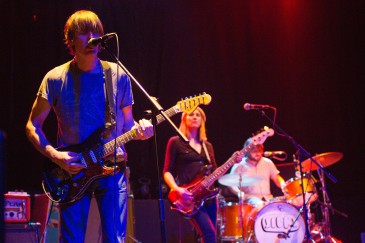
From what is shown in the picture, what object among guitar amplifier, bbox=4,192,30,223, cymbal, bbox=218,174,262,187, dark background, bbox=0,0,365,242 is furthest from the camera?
dark background, bbox=0,0,365,242

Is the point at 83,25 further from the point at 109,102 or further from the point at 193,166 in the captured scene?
the point at 193,166

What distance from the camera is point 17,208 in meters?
6.30

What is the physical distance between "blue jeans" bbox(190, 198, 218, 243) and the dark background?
97.5 inches

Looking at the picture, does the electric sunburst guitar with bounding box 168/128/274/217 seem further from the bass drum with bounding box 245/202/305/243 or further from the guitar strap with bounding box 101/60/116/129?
the guitar strap with bounding box 101/60/116/129

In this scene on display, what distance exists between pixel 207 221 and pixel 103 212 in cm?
264

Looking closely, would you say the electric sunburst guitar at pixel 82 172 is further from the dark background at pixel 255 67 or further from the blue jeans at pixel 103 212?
the dark background at pixel 255 67

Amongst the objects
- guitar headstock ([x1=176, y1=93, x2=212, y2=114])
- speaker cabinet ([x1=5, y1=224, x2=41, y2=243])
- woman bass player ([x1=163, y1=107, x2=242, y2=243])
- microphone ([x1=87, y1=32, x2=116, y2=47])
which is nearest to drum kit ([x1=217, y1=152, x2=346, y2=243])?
woman bass player ([x1=163, y1=107, x2=242, y2=243])

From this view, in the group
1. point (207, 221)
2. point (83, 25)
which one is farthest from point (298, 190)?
point (83, 25)

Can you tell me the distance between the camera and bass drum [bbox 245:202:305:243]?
738cm

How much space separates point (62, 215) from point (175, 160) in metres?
3.10

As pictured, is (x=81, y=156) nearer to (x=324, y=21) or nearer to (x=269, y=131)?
(x=269, y=131)

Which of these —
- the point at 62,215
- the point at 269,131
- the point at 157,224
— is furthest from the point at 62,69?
the point at 157,224

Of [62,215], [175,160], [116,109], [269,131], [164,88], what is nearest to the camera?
[62,215]

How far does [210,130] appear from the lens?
9055mm
